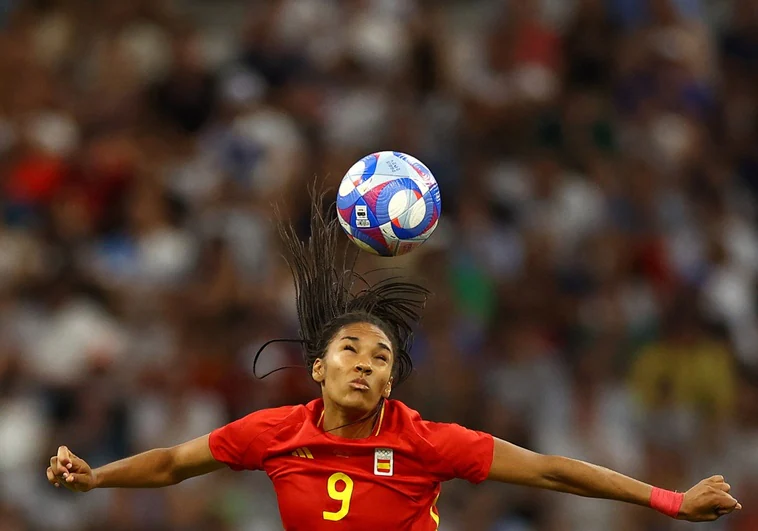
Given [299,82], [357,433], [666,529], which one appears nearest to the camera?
[357,433]

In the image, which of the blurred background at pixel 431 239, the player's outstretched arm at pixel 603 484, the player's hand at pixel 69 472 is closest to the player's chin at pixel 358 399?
the player's outstretched arm at pixel 603 484

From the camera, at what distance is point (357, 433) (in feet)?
21.1

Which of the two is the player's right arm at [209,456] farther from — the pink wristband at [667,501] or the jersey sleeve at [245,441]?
the pink wristband at [667,501]

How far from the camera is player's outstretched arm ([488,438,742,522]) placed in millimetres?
6043

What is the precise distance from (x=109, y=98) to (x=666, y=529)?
611cm

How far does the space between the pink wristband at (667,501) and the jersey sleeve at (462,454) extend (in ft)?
2.31

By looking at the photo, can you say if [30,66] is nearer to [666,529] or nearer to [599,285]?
[599,285]

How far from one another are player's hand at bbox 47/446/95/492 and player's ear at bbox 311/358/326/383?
1055 mm

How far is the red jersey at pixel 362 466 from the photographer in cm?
629

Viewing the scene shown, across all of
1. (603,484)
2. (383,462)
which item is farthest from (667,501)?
(383,462)

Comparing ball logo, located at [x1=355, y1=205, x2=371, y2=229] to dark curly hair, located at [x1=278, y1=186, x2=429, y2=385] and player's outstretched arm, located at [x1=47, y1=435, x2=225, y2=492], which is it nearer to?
dark curly hair, located at [x1=278, y1=186, x2=429, y2=385]

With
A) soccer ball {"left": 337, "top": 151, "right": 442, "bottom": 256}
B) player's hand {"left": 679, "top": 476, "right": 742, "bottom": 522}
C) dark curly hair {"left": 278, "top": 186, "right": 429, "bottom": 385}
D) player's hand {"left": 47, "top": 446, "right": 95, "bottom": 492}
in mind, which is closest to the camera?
player's hand {"left": 679, "top": 476, "right": 742, "bottom": 522}

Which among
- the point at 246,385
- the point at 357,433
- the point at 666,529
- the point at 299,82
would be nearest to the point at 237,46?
the point at 299,82

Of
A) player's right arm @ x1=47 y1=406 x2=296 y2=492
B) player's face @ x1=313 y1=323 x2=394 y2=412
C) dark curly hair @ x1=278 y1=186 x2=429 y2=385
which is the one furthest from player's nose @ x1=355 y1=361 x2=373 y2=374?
player's right arm @ x1=47 y1=406 x2=296 y2=492
